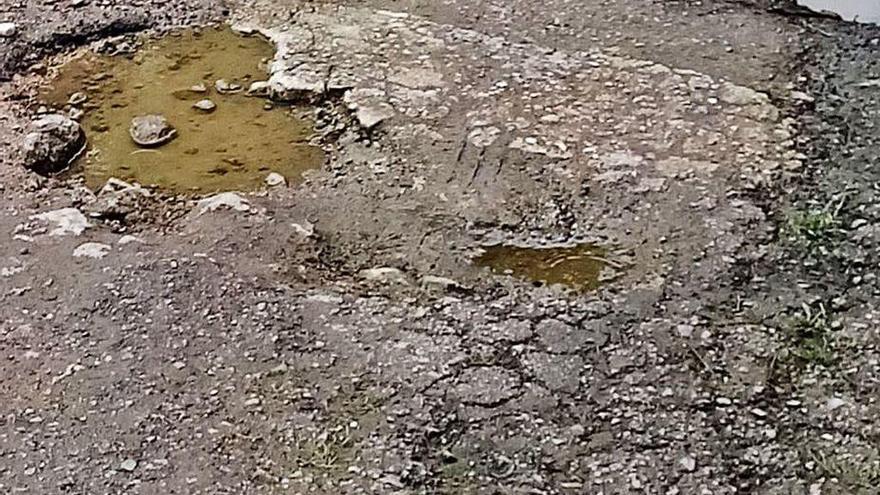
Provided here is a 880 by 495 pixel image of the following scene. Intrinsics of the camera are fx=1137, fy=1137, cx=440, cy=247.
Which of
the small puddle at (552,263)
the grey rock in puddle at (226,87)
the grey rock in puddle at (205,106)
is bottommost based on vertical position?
the grey rock in puddle at (205,106)

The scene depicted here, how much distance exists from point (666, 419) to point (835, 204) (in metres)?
0.85

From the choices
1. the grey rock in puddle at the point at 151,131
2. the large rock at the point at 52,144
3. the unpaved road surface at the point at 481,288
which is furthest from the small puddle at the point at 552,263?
the large rock at the point at 52,144

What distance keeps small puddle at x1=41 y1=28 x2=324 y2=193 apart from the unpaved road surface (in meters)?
0.09

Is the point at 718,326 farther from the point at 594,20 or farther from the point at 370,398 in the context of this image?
the point at 594,20

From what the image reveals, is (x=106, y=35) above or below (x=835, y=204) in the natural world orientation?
below

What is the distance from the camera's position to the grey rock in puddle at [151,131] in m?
3.01

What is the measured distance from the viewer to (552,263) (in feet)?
8.50

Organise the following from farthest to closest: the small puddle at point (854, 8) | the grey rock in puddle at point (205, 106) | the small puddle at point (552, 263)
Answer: the small puddle at point (854, 8) → the grey rock in puddle at point (205, 106) → the small puddle at point (552, 263)

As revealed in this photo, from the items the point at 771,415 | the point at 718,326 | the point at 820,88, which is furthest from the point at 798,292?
the point at 820,88

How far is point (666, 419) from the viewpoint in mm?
2182

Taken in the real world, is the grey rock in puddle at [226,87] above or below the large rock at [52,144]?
above

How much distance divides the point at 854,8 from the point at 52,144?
238 cm

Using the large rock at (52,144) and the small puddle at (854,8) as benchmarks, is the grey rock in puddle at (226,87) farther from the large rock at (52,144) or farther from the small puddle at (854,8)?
the small puddle at (854,8)

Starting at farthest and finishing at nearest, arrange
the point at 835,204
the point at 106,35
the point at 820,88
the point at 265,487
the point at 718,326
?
the point at 106,35
the point at 820,88
the point at 835,204
the point at 718,326
the point at 265,487
